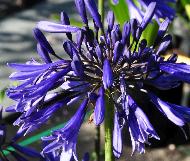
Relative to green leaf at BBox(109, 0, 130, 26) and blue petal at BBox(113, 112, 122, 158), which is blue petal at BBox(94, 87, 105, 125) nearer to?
blue petal at BBox(113, 112, 122, 158)

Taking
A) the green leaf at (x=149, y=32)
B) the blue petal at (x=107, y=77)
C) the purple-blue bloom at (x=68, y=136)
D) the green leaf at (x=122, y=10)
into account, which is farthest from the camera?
the green leaf at (x=122, y=10)

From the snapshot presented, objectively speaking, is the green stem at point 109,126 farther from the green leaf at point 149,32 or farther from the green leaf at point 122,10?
the green leaf at point 122,10

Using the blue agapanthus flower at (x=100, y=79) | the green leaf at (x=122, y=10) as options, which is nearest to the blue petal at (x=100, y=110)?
the blue agapanthus flower at (x=100, y=79)

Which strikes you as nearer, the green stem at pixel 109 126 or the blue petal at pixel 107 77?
the blue petal at pixel 107 77

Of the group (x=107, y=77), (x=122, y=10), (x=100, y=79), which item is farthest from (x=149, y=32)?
(x=107, y=77)

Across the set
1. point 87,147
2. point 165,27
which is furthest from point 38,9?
point 165,27

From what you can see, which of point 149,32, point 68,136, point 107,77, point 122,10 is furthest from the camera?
point 122,10

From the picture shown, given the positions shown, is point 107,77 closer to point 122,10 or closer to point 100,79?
point 100,79

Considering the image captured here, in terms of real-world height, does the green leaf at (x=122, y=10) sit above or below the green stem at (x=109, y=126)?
above

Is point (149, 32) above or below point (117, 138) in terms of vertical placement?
above
